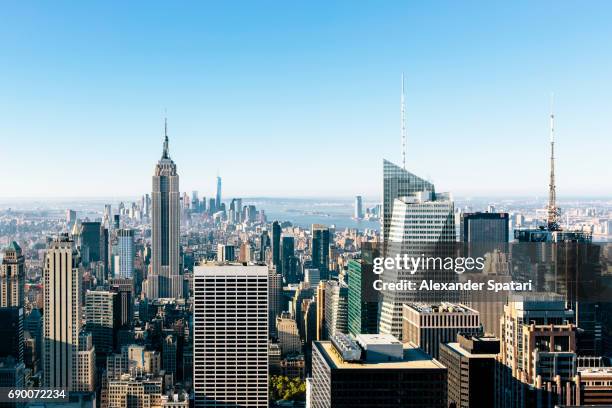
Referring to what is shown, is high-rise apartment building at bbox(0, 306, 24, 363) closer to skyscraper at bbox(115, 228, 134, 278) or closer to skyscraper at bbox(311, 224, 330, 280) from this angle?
skyscraper at bbox(311, 224, 330, 280)

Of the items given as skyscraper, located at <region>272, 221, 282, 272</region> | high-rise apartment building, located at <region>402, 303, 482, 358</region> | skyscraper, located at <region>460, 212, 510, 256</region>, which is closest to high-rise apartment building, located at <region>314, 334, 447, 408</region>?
high-rise apartment building, located at <region>402, 303, 482, 358</region>

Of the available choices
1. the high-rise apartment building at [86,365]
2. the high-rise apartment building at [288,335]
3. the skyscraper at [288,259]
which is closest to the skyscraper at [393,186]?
the high-rise apartment building at [288,335]

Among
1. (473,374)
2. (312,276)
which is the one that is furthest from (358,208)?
(312,276)

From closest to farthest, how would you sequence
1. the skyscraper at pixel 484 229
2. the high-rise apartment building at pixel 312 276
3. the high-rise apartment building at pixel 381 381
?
1. the high-rise apartment building at pixel 381 381
2. the skyscraper at pixel 484 229
3. the high-rise apartment building at pixel 312 276

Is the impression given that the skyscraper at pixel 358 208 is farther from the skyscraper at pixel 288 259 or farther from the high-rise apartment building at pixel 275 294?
the skyscraper at pixel 288 259

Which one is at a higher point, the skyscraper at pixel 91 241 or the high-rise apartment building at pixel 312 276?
the skyscraper at pixel 91 241

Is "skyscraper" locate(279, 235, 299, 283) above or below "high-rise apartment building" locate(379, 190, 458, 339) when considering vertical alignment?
below
